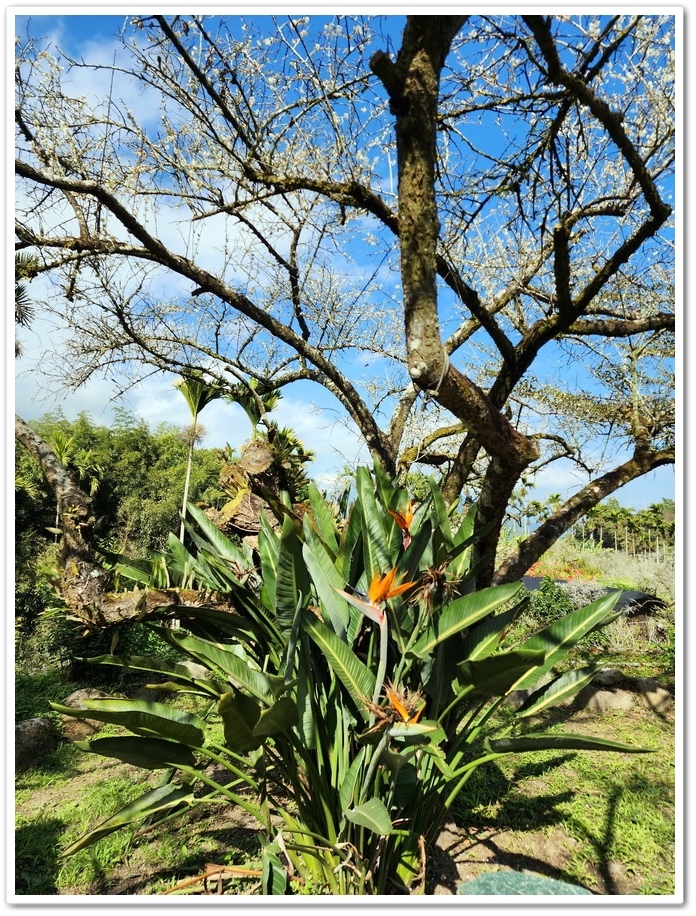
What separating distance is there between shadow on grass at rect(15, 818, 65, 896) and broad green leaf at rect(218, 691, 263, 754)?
130cm

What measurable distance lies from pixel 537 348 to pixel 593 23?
5.07 ft

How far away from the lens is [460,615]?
1.76 meters

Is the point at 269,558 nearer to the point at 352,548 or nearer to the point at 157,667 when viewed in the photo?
the point at 352,548

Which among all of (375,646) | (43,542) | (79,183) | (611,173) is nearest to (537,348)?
(611,173)

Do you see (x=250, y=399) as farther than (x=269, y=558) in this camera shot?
Yes

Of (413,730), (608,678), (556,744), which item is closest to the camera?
(413,730)

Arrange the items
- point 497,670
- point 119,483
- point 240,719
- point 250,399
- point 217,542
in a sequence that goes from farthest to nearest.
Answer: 1. point 119,483
2. point 250,399
3. point 217,542
4. point 497,670
5. point 240,719

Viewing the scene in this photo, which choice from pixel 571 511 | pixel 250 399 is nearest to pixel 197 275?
pixel 250 399

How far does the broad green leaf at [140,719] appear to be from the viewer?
1.59m

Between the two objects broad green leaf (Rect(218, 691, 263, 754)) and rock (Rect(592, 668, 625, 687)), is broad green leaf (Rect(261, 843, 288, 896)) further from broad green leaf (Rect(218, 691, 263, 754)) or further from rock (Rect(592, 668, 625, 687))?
rock (Rect(592, 668, 625, 687))

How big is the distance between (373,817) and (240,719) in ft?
1.39

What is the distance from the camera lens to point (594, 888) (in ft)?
7.32

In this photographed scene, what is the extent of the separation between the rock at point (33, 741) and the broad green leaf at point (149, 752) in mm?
2245
